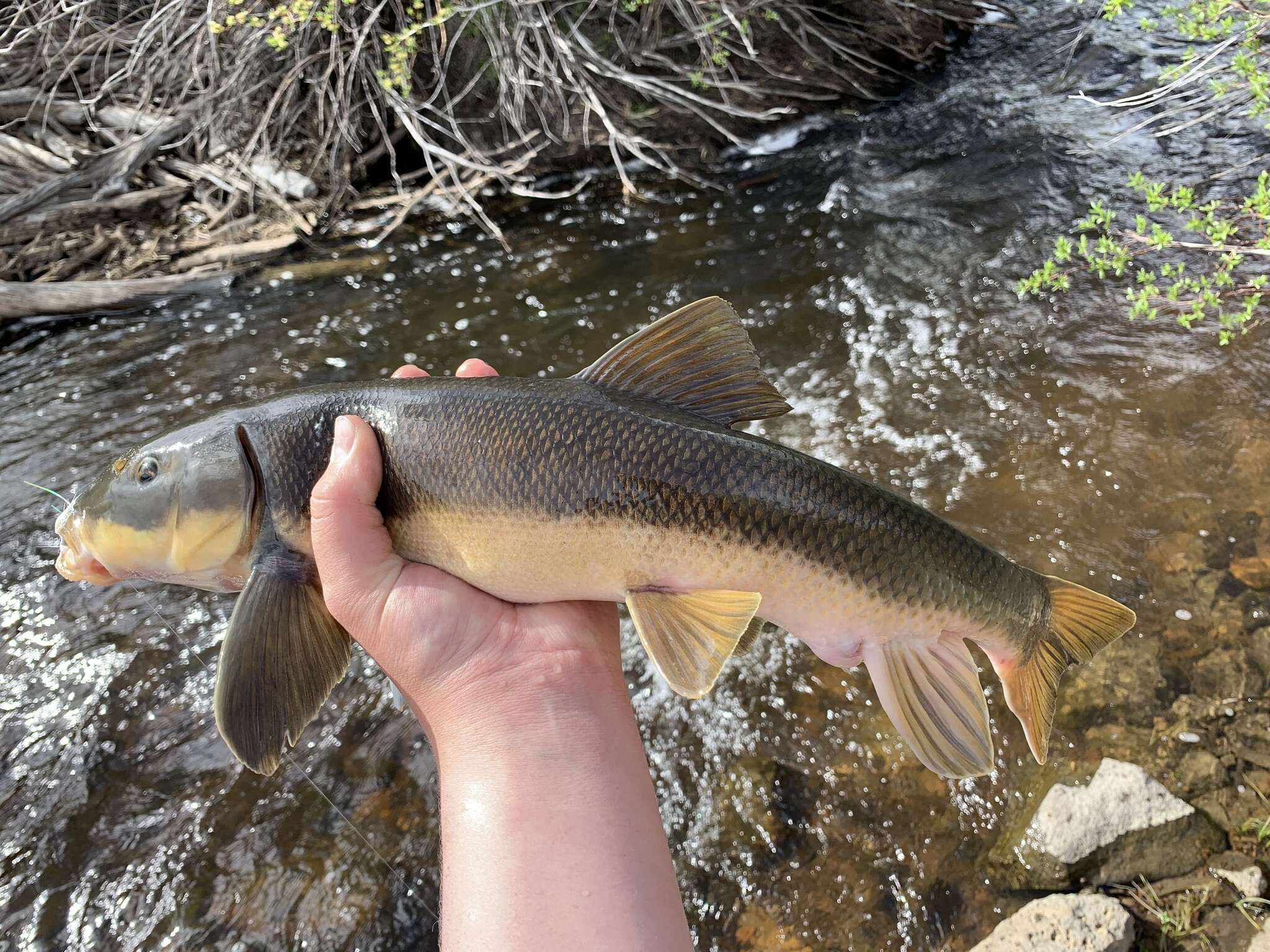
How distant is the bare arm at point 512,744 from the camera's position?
1.85 m

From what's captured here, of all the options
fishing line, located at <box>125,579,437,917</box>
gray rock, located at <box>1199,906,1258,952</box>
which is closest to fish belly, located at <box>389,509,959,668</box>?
fishing line, located at <box>125,579,437,917</box>

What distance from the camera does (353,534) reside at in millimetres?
2123

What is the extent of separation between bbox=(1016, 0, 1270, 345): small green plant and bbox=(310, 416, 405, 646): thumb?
337 cm

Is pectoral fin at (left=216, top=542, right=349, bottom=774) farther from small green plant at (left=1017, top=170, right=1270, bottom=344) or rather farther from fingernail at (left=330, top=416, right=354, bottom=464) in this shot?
small green plant at (left=1017, top=170, right=1270, bottom=344)

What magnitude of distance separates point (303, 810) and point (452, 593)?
72.1 inches

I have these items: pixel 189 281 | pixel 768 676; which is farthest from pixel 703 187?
pixel 768 676

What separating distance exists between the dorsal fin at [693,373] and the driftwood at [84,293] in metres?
5.86

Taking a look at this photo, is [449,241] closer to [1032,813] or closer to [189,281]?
[189,281]

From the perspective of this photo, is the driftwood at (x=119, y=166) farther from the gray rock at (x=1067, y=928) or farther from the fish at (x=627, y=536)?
the gray rock at (x=1067, y=928)

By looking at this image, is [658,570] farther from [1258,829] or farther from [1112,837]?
[1258,829]

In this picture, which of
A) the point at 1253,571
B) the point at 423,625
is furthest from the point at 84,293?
the point at 1253,571

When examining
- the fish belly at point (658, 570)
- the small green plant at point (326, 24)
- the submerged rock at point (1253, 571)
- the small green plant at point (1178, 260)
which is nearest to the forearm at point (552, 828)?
the fish belly at point (658, 570)

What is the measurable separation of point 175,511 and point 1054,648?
2.42 meters

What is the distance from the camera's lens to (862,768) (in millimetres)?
3332
